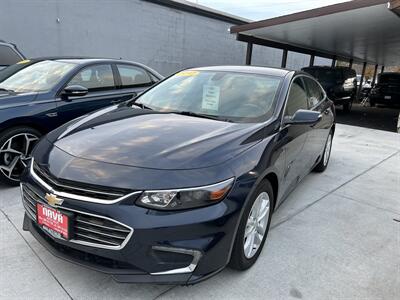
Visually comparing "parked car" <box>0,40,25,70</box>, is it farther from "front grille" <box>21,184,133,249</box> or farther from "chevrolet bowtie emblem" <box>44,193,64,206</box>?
"front grille" <box>21,184,133,249</box>

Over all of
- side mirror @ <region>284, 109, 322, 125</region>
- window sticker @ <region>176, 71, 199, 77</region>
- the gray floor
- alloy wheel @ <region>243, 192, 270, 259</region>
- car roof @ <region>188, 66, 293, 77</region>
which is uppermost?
car roof @ <region>188, 66, 293, 77</region>

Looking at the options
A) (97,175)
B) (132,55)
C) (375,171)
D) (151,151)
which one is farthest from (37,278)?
(132,55)

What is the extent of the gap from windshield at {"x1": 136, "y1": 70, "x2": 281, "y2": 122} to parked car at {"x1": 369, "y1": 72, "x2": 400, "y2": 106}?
14813 mm

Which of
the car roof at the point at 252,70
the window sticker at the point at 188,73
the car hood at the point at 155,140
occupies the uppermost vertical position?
the car roof at the point at 252,70

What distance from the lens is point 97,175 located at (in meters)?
1.97

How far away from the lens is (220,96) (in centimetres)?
316

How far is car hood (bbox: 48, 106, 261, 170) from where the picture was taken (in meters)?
2.10

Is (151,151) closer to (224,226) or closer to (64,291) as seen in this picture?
(224,226)

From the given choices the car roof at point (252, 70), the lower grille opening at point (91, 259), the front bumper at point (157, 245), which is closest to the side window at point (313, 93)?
the car roof at point (252, 70)

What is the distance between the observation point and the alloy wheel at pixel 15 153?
3.65m

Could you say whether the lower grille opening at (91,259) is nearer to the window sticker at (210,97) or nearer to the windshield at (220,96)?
the windshield at (220,96)

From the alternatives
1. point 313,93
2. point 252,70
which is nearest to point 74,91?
point 252,70

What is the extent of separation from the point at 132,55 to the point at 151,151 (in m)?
11.7

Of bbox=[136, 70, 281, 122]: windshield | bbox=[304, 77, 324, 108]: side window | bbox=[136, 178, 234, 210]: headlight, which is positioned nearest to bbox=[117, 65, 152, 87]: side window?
bbox=[136, 70, 281, 122]: windshield
